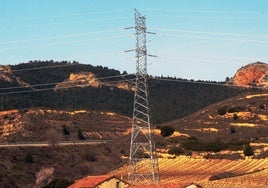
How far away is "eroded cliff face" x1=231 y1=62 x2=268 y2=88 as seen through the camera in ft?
617

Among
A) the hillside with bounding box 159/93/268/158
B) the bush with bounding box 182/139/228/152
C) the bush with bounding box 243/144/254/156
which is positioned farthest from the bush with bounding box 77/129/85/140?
the bush with bounding box 243/144/254/156

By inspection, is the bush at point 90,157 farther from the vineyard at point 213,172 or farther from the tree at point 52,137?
the vineyard at point 213,172

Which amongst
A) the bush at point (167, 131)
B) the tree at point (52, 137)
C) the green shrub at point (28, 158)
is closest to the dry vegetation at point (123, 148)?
the green shrub at point (28, 158)

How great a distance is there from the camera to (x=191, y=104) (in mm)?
191250

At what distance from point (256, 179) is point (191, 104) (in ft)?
427

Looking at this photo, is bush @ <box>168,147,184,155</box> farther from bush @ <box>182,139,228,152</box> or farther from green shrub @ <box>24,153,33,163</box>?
green shrub @ <box>24,153,33,163</box>

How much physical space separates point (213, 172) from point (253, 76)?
117261mm

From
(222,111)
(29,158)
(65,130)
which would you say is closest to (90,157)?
(29,158)

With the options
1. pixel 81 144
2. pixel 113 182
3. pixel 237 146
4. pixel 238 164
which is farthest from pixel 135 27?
pixel 81 144

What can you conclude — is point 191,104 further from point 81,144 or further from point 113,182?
point 113,182

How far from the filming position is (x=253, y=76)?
192 metres

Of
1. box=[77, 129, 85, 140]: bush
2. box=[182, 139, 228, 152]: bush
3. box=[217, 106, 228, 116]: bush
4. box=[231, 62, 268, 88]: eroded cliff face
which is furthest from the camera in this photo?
box=[231, 62, 268, 88]: eroded cliff face

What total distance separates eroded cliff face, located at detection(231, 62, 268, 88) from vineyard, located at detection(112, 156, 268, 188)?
9895 centimetres

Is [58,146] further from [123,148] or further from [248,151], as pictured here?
[248,151]
